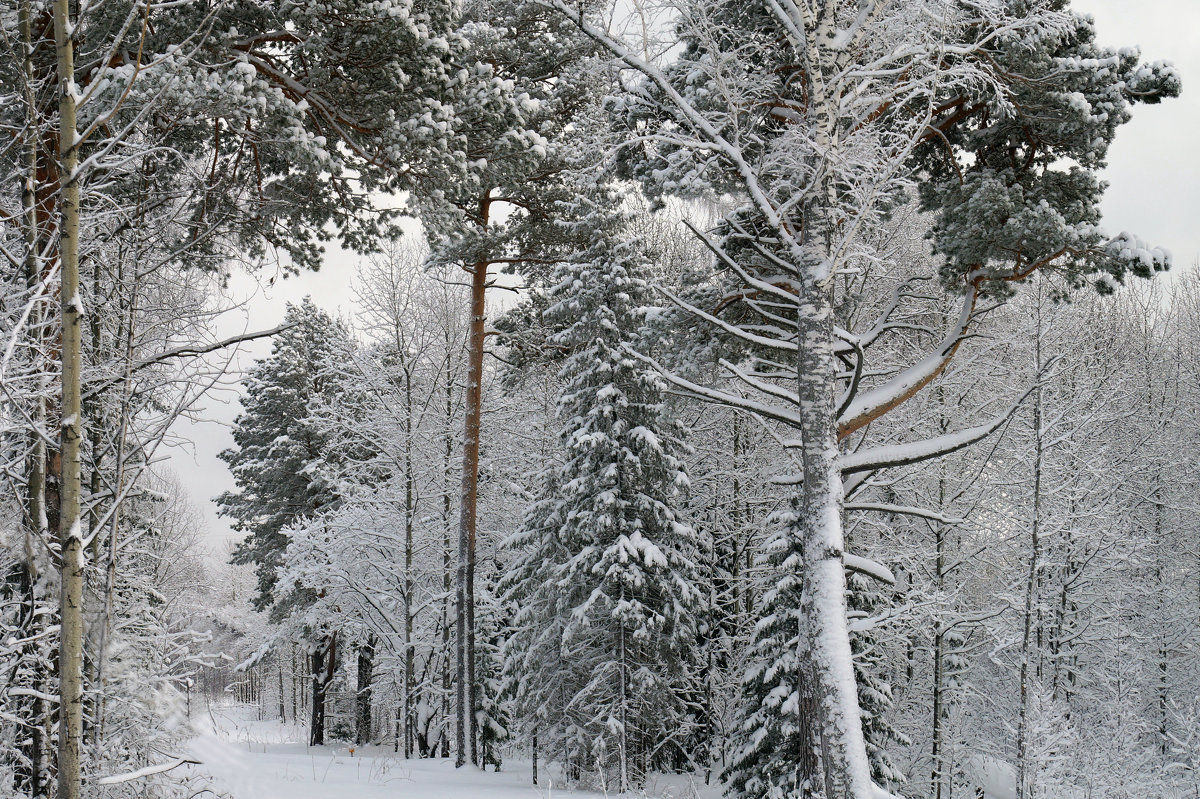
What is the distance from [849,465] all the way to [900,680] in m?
12.3

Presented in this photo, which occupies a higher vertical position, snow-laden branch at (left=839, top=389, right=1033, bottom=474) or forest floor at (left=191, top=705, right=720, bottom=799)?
snow-laden branch at (left=839, top=389, right=1033, bottom=474)

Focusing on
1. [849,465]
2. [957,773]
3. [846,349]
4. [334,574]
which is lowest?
[957,773]

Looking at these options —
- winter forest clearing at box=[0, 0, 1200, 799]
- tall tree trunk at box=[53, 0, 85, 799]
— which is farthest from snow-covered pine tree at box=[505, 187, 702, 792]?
tall tree trunk at box=[53, 0, 85, 799]

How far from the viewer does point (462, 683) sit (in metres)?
14.1

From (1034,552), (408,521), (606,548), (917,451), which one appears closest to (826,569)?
(917,451)

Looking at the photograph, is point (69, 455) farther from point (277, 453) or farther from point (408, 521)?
point (277, 453)

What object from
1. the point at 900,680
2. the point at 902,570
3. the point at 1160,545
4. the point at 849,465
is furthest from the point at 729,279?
the point at 1160,545

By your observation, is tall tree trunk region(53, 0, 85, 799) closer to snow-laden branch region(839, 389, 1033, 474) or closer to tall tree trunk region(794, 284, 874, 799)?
tall tree trunk region(794, 284, 874, 799)

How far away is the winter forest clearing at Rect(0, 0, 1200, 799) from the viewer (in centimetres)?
534

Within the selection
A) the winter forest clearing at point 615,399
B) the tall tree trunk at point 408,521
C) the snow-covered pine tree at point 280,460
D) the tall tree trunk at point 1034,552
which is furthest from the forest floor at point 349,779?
the snow-covered pine tree at point 280,460

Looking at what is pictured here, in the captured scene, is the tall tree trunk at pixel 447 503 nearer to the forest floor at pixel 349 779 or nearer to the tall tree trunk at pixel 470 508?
the tall tree trunk at pixel 470 508

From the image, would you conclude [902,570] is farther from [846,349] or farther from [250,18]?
[250,18]

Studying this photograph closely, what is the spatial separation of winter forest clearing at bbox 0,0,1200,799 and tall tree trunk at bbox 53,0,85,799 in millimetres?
21

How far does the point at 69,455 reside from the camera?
310 cm
